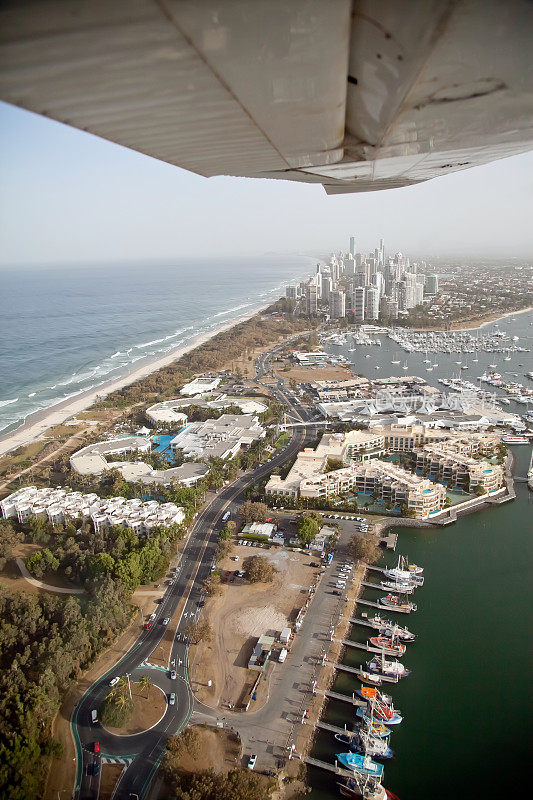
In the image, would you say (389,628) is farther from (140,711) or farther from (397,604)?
(140,711)

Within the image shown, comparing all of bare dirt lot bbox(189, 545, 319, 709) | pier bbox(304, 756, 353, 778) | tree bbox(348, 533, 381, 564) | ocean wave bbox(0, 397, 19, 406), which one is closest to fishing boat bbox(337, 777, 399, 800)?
pier bbox(304, 756, 353, 778)

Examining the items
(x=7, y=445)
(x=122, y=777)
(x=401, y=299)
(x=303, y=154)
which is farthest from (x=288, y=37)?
(x=401, y=299)

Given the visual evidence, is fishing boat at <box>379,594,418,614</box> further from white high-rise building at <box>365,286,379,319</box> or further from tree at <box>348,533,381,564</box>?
white high-rise building at <box>365,286,379,319</box>

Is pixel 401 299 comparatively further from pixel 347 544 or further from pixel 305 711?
pixel 305 711

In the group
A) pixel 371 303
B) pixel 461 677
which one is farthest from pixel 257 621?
pixel 371 303

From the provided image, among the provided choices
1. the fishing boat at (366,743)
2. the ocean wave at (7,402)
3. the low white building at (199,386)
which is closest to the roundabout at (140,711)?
the fishing boat at (366,743)

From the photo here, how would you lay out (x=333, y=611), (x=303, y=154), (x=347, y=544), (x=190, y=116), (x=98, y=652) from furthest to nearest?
(x=347, y=544), (x=333, y=611), (x=98, y=652), (x=303, y=154), (x=190, y=116)
